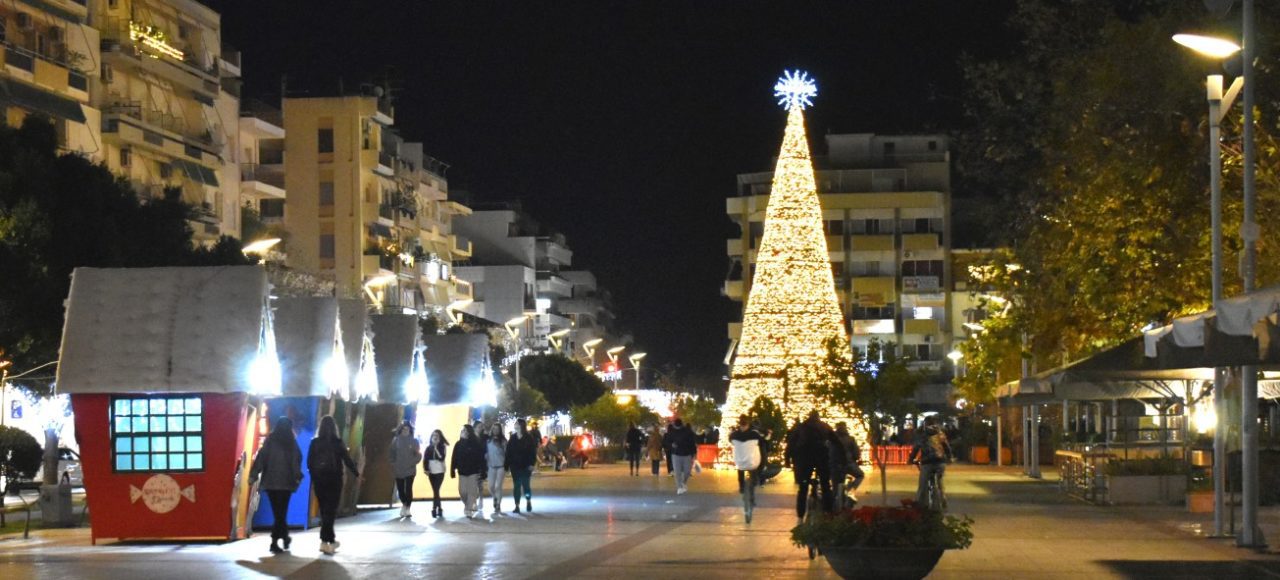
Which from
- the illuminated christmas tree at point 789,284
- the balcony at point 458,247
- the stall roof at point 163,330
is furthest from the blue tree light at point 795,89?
the balcony at point 458,247

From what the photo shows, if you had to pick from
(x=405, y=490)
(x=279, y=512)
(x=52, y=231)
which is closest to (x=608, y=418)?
(x=52, y=231)

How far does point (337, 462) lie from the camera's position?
21578 mm

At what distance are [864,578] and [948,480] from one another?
32.2m

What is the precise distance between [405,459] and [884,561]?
572 inches

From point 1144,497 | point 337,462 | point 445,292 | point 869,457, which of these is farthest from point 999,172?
point 445,292

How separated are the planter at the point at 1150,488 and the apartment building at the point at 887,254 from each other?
247 ft

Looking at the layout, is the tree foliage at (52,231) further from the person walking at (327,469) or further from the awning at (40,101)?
the awning at (40,101)

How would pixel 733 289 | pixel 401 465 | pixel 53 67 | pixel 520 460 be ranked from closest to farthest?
1. pixel 401 465
2. pixel 520 460
3. pixel 53 67
4. pixel 733 289

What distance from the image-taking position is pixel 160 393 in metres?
22.2

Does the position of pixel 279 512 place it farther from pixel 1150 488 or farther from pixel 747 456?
pixel 1150 488

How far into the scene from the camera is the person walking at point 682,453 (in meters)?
37.8

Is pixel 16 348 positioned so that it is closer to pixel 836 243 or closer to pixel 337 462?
pixel 337 462

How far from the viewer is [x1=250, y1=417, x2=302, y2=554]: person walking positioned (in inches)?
840

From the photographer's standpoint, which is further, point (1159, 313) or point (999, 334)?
point (999, 334)
